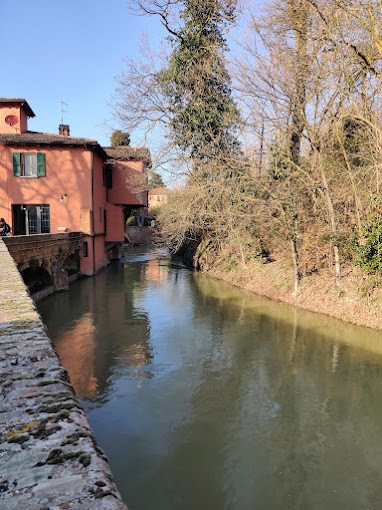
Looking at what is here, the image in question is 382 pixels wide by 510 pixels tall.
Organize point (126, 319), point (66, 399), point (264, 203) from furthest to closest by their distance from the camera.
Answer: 1. point (264, 203)
2. point (126, 319)
3. point (66, 399)

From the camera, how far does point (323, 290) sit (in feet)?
46.6

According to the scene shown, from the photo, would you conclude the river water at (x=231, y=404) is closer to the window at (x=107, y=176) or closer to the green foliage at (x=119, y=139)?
the window at (x=107, y=176)

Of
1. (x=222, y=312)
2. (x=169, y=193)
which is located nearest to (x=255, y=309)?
(x=222, y=312)

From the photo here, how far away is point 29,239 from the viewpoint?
1384cm

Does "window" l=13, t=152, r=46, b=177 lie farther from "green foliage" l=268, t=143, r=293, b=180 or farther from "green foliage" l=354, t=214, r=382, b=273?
"green foliage" l=354, t=214, r=382, b=273

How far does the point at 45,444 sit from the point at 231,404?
588 cm

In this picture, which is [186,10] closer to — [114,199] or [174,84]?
[174,84]

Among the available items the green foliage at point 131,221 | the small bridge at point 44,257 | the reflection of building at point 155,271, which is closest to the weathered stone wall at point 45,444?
the small bridge at point 44,257

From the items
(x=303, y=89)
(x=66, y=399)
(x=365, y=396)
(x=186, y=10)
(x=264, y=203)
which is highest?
(x=186, y=10)

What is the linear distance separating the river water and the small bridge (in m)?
2.11

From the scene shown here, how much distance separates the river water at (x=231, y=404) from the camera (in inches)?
194

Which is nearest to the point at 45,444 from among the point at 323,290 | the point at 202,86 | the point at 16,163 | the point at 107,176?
the point at 323,290

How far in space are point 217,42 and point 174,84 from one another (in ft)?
9.62

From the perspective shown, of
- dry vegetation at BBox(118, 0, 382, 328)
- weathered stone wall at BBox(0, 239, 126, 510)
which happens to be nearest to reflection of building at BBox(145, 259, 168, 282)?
dry vegetation at BBox(118, 0, 382, 328)
